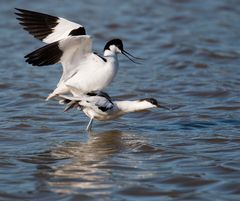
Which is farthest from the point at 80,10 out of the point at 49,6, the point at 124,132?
the point at 124,132

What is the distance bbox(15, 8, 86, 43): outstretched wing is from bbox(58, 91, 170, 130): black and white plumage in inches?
31.4

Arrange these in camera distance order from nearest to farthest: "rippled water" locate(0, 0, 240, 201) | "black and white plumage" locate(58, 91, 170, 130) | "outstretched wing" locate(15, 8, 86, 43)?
"rippled water" locate(0, 0, 240, 201) < "black and white plumage" locate(58, 91, 170, 130) < "outstretched wing" locate(15, 8, 86, 43)

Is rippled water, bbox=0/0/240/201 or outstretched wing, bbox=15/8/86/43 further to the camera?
outstretched wing, bbox=15/8/86/43

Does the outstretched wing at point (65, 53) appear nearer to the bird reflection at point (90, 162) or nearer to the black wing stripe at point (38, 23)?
the black wing stripe at point (38, 23)

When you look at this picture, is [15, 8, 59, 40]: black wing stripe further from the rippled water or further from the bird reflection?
the bird reflection

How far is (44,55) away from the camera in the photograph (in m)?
8.55

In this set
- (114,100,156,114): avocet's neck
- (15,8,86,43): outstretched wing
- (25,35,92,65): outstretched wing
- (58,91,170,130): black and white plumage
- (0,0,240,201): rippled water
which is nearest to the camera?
(0,0,240,201): rippled water

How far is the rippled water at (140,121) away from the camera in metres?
6.69

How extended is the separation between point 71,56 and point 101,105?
0.69 metres

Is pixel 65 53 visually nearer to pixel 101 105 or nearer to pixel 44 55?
pixel 44 55

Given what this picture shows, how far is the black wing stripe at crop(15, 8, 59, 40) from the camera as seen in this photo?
29.7ft

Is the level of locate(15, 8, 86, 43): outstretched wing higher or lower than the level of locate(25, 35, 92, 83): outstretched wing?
higher

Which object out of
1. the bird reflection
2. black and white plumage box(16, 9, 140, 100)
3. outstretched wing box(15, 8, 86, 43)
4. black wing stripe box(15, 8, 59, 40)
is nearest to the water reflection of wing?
the bird reflection

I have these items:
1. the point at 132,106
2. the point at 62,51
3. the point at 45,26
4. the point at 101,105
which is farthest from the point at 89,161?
the point at 45,26
